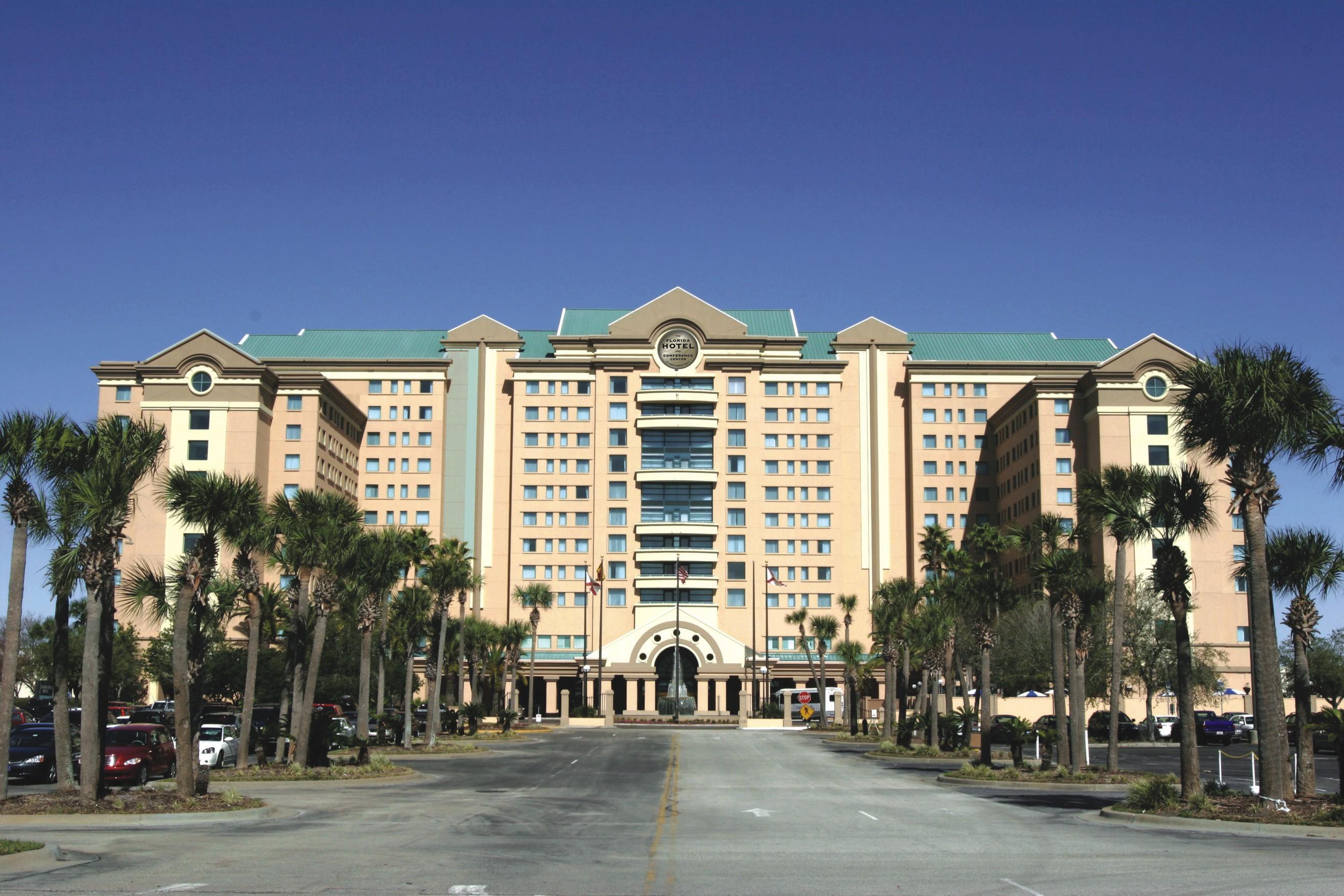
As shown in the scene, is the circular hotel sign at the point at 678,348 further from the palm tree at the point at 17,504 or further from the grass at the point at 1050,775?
the palm tree at the point at 17,504

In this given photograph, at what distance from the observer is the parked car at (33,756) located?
34.1m

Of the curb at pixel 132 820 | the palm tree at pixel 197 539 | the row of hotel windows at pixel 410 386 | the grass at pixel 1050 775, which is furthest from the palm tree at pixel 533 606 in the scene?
the curb at pixel 132 820

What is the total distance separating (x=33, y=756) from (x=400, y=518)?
3664 inches

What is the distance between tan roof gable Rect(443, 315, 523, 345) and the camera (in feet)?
429

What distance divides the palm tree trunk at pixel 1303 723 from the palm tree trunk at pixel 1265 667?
0.59 m

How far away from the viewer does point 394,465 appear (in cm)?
12838

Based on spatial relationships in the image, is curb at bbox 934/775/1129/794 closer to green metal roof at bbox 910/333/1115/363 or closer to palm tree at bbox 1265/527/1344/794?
palm tree at bbox 1265/527/1344/794

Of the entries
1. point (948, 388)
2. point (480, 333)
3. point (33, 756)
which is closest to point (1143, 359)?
point (948, 388)

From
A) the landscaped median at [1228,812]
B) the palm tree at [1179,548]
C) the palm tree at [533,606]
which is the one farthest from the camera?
the palm tree at [533,606]

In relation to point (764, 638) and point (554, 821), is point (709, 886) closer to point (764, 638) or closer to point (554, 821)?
point (554, 821)

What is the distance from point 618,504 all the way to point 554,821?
9761 centimetres

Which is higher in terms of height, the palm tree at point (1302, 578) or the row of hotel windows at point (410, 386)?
the row of hotel windows at point (410, 386)

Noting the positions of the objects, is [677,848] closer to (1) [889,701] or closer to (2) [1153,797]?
(2) [1153,797]

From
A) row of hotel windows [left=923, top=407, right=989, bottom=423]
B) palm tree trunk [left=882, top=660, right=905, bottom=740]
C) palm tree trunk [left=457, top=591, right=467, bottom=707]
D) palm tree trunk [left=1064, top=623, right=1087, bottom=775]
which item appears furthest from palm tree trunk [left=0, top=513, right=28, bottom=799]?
row of hotel windows [left=923, top=407, right=989, bottom=423]
